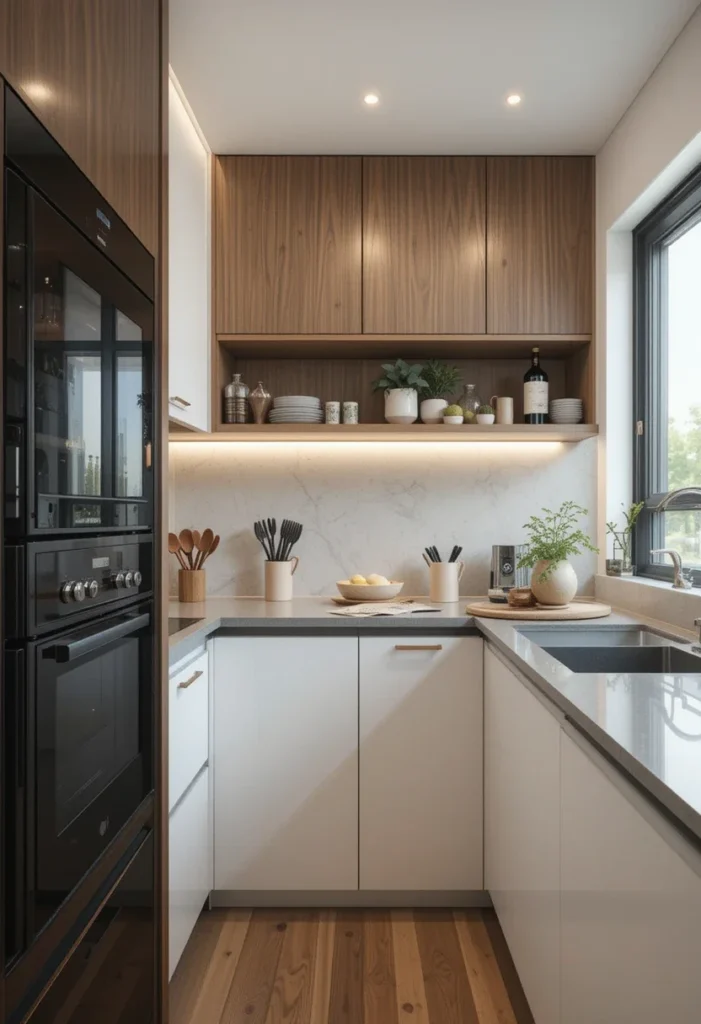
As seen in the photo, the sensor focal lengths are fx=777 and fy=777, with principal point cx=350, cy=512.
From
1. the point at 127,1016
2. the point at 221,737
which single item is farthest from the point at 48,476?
the point at 221,737

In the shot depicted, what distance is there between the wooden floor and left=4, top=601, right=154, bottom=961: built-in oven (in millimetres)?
802

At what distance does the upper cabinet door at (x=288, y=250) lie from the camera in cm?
279

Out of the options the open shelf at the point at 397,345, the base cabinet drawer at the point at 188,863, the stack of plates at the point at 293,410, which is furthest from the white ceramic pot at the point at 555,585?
the base cabinet drawer at the point at 188,863

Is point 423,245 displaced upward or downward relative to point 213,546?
upward

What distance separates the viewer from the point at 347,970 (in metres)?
2.12

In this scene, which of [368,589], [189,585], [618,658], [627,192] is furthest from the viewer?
[189,585]

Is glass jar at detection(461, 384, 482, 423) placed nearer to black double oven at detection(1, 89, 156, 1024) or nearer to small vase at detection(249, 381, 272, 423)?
small vase at detection(249, 381, 272, 423)

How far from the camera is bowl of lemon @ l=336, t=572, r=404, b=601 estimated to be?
278cm

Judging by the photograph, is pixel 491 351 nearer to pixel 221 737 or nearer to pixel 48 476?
pixel 221 737

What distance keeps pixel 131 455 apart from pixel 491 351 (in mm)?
1837

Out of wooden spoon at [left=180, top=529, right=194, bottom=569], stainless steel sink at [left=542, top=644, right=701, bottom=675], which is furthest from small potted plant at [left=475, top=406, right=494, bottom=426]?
wooden spoon at [left=180, top=529, right=194, bottom=569]

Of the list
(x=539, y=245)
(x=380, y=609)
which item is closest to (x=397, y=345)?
(x=539, y=245)

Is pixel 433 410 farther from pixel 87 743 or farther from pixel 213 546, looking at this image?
pixel 87 743

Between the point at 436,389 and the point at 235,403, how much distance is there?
0.75 meters
